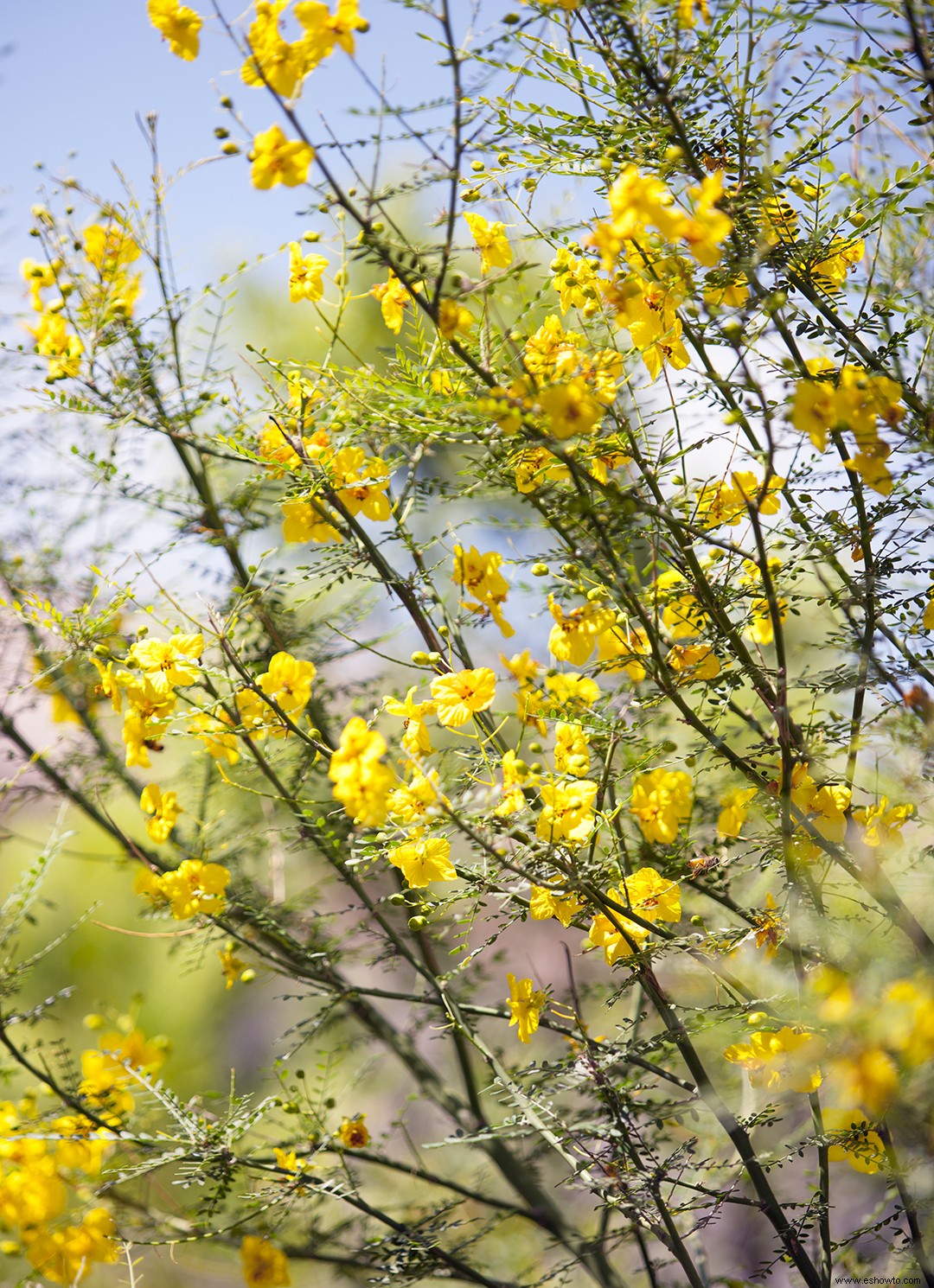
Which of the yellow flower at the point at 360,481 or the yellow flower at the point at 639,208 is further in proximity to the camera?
the yellow flower at the point at 360,481

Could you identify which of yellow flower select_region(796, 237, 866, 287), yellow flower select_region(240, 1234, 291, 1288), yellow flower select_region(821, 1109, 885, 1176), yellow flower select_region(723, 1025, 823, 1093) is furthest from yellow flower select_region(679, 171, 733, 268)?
yellow flower select_region(240, 1234, 291, 1288)

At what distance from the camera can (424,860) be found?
72 cm

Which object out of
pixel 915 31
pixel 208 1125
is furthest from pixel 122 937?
pixel 915 31

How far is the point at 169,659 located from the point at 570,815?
387 millimetres

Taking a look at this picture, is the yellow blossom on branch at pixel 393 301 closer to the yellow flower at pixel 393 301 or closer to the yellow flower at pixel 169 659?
the yellow flower at pixel 393 301

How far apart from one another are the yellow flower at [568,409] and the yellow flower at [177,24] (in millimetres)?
389

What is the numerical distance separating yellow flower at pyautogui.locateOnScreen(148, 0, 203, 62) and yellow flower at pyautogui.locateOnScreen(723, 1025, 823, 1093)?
828mm

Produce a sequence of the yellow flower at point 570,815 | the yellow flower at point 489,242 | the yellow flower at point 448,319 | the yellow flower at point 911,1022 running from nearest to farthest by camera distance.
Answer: the yellow flower at point 911,1022 → the yellow flower at point 448,319 → the yellow flower at point 570,815 → the yellow flower at point 489,242

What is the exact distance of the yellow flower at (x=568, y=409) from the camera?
1.86ft

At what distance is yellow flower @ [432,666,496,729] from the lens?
2.37 ft

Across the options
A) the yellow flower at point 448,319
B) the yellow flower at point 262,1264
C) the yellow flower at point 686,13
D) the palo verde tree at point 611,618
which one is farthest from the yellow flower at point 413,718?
the yellow flower at point 262,1264

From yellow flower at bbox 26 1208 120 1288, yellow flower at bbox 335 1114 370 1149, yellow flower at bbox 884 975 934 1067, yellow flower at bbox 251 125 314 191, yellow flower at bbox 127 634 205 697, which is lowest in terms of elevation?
yellow flower at bbox 26 1208 120 1288

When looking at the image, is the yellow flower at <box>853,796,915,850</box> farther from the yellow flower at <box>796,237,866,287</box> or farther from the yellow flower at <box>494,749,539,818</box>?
the yellow flower at <box>796,237,866,287</box>

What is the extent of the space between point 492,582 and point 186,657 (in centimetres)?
29
